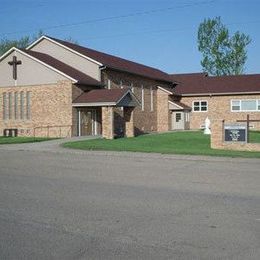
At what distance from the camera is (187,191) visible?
1074cm

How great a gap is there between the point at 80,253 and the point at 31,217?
86.4 inches

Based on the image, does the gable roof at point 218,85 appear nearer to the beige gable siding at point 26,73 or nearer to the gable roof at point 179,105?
the gable roof at point 179,105

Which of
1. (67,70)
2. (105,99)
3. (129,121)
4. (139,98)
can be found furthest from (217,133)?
(139,98)

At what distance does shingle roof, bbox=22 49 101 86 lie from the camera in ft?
113

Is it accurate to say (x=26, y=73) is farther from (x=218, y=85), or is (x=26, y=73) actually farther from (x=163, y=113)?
(x=218, y=85)

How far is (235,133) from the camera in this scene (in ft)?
78.2

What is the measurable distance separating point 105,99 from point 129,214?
2524cm

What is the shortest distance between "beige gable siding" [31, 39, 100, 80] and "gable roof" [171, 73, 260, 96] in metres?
13.9

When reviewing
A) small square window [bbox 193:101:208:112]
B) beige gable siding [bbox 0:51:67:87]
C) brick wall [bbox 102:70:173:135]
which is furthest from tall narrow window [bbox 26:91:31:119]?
small square window [bbox 193:101:208:112]

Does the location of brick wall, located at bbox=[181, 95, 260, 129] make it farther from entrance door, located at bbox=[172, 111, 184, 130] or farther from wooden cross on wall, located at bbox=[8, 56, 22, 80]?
wooden cross on wall, located at bbox=[8, 56, 22, 80]

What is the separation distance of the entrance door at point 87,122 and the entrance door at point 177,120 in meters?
12.2

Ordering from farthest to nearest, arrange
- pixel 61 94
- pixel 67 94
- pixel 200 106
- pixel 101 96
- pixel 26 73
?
1. pixel 200 106
2. pixel 26 73
3. pixel 61 94
4. pixel 67 94
5. pixel 101 96

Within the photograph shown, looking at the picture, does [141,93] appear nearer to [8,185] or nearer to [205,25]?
[8,185]

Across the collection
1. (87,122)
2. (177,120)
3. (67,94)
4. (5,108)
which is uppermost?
(67,94)
